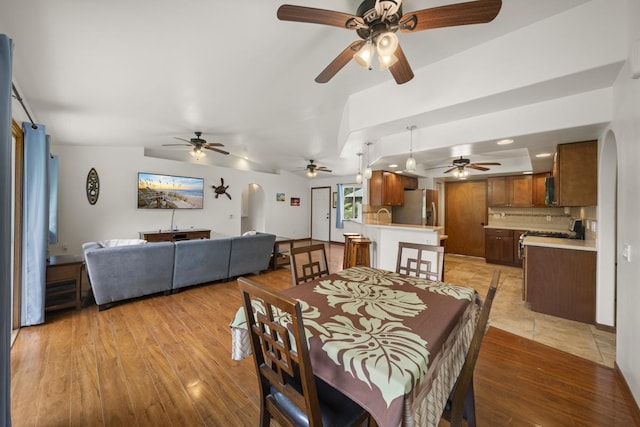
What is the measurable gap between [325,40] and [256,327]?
213 centimetres

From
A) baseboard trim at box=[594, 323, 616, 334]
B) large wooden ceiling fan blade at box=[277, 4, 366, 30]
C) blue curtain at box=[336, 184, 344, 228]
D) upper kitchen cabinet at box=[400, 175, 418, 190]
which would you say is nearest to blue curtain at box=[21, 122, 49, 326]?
large wooden ceiling fan blade at box=[277, 4, 366, 30]

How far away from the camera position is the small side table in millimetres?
2861

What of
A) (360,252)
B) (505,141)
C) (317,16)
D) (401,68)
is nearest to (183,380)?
(317,16)

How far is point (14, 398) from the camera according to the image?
168 cm

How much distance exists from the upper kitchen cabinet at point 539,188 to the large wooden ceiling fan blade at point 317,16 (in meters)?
5.52

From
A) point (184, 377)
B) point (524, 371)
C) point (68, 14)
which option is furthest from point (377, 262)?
point (68, 14)

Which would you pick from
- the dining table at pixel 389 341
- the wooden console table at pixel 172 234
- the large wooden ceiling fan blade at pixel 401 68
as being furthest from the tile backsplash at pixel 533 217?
the wooden console table at pixel 172 234

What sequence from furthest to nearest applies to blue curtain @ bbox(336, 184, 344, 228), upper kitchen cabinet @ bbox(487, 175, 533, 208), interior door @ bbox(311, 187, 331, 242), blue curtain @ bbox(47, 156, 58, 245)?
interior door @ bbox(311, 187, 331, 242) < blue curtain @ bbox(336, 184, 344, 228) < upper kitchen cabinet @ bbox(487, 175, 533, 208) < blue curtain @ bbox(47, 156, 58, 245)

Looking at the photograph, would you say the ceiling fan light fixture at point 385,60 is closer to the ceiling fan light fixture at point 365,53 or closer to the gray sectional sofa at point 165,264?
the ceiling fan light fixture at point 365,53

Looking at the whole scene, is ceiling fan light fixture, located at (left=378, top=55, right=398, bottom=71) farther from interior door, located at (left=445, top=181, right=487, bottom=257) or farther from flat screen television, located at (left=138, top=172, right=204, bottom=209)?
flat screen television, located at (left=138, top=172, right=204, bottom=209)

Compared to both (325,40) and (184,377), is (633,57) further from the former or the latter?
(184,377)

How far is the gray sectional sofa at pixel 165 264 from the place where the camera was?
2.96 m

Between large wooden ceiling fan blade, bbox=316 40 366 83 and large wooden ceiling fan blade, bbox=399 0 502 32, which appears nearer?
large wooden ceiling fan blade, bbox=399 0 502 32

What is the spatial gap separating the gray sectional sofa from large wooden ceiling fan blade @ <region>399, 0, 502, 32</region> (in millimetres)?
3489
